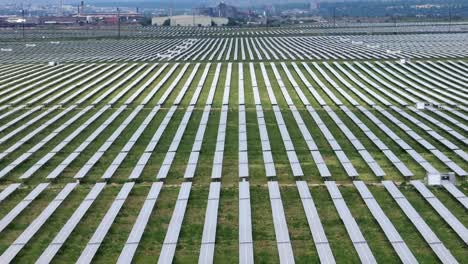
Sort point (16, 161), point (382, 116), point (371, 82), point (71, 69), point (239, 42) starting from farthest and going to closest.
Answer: point (239, 42) < point (71, 69) < point (371, 82) < point (382, 116) < point (16, 161)

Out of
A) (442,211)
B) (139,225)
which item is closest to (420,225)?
(442,211)

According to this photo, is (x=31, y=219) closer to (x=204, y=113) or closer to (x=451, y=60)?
(x=204, y=113)

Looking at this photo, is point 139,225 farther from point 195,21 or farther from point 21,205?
point 195,21

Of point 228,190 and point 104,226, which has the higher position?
point 228,190

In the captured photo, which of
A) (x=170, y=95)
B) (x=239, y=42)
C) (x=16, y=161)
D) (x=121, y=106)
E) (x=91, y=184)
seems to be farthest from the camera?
(x=239, y=42)

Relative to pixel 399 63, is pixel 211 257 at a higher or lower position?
lower

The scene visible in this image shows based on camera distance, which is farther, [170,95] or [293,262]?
[170,95]

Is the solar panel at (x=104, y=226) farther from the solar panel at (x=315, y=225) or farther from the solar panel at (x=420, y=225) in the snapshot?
the solar panel at (x=420, y=225)

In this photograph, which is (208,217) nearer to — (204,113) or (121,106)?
(204,113)

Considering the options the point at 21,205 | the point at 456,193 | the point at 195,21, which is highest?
the point at 195,21

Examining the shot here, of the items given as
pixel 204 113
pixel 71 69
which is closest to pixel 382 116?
pixel 204 113

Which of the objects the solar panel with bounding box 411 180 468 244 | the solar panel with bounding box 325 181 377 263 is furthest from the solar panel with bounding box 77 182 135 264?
the solar panel with bounding box 411 180 468 244
